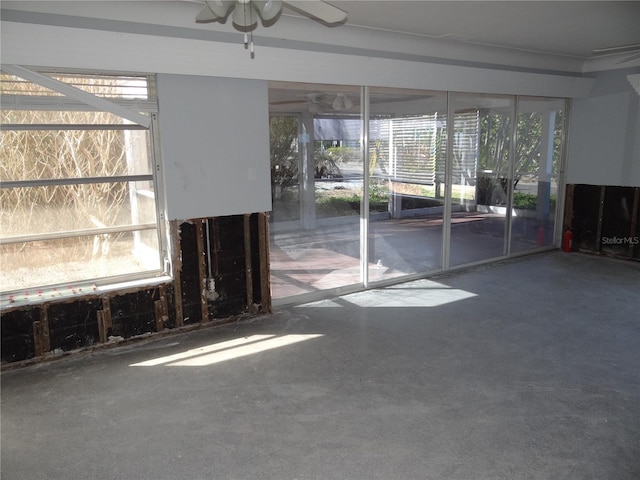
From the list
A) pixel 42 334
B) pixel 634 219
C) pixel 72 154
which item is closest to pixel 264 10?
pixel 72 154

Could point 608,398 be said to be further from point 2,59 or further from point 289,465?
point 2,59

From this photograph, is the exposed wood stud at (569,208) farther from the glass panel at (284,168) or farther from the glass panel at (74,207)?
the glass panel at (74,207)

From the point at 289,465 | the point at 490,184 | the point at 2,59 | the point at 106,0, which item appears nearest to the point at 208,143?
the point at 106,0

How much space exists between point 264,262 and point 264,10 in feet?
8.19

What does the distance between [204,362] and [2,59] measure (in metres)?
2.55

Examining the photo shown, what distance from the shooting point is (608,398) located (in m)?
3.12

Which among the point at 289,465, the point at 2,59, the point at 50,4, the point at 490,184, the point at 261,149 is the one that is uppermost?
the point at 50,4

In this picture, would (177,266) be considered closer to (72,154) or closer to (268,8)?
(72,154)

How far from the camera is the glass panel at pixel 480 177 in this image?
6.07 metres

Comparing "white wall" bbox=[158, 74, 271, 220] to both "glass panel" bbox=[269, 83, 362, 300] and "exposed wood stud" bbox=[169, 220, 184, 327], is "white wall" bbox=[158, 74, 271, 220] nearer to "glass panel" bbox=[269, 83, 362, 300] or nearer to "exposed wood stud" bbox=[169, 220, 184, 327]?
"exposed wood stud" bbox=[169, 220, 184, 327]

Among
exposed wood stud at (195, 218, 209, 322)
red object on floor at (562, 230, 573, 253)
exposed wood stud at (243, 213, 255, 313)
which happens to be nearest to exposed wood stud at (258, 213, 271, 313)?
exposed wood stud at (243, 213, 255, 313)

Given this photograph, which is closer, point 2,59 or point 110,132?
point 2,59

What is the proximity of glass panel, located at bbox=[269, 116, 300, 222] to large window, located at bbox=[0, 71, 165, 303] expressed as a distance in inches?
50.5

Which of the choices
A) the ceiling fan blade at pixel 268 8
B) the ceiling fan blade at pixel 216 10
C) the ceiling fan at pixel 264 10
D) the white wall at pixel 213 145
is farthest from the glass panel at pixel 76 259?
the ceiling fan blade at pixel 268 8
